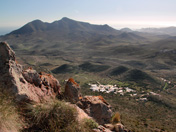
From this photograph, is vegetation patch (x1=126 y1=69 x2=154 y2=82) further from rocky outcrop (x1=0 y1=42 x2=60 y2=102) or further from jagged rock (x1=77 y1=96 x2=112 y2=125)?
rocky outcrop (x1=0 y1=42 x2=60 y2=102)

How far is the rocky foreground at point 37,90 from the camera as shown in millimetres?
6832

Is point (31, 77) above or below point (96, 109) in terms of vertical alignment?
above

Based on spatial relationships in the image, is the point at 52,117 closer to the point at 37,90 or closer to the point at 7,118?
the point at 7,118

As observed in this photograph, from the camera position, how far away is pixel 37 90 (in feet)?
29.3

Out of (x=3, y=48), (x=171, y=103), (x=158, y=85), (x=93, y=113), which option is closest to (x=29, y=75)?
(x=3, y=48)

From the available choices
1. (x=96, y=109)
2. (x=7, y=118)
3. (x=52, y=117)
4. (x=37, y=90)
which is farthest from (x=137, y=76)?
(x=7, y=118)

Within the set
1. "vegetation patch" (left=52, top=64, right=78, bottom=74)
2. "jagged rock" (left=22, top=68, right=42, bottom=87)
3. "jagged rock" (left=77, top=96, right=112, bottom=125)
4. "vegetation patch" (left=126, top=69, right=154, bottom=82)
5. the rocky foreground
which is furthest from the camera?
"vegetation patch" (left=52, top=64, right=78, bottom=74)

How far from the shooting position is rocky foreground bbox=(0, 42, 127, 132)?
269 inches

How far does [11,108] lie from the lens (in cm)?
530

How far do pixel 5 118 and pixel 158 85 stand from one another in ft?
191

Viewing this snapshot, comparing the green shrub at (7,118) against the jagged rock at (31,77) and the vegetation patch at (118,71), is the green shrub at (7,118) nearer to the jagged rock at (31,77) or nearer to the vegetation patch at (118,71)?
the jagged rock at (31,77)

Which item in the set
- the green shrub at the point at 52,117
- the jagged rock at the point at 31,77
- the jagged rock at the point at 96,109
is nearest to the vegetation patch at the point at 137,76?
the jagged rock at the point at 96,109

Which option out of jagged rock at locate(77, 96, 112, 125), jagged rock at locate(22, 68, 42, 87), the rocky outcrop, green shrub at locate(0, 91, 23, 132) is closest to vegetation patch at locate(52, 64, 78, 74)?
jagged rock at locate(77, 96, 112, 125)

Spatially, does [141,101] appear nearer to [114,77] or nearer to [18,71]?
[114,77]
